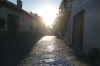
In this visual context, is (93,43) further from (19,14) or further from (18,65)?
(19,14)

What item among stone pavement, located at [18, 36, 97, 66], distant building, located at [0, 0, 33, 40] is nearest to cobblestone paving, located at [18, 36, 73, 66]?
stone pavement, located at [18, 36, 97, 66]

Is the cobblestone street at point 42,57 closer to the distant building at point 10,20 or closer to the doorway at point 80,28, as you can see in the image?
the doorway at point 80,28

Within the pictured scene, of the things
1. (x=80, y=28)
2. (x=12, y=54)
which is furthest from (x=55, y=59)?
(x=80, y=28)

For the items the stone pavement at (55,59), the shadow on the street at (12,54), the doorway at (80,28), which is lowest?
the stone pavement at (55,59)

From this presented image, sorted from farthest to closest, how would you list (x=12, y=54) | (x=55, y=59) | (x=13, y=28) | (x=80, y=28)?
(x=13, y=28)
(x=80, y=28)
(x=12, y=54)
(x=55, y=59)

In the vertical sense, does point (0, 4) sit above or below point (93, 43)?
above

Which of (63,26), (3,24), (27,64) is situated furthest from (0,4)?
(63,26)

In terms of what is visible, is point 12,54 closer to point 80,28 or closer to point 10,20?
point 80,28

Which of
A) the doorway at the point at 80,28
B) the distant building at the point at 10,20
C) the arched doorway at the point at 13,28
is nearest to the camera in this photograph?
the doorway at the point at 80,28

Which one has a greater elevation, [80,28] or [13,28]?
[13,28]

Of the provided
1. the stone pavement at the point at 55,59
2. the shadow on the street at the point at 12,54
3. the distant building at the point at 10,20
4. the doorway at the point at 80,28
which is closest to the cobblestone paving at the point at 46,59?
the stone pavement at the point at 55,59

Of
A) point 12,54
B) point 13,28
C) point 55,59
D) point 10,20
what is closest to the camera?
point 55,59

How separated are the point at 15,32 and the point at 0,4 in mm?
5384

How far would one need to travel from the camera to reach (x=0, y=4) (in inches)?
488
